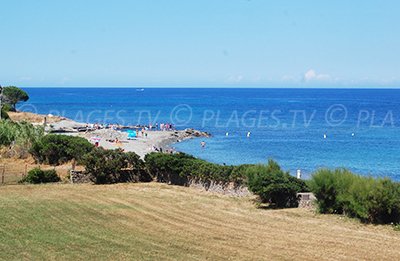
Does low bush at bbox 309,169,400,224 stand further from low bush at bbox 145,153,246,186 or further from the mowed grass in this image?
low bush at bbox 145,153,246,186

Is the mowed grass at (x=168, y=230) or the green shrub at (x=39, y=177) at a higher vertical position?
the mowed grass at (x=168, y=230)

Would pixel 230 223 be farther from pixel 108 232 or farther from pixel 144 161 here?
pixel 144 161

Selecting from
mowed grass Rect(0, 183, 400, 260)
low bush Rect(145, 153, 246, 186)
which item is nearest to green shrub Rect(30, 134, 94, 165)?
low bush Rect(145, 153, 246, 186)

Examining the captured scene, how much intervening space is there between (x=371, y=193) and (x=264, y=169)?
6350mm

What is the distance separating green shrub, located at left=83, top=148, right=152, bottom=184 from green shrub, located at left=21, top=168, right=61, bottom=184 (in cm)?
187

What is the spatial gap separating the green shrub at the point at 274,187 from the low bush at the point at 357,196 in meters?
1.43

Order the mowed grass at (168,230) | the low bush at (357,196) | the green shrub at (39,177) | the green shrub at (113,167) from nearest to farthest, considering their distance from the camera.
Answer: the mowed grass at (168,230)
the low bush at (357,196)
the green shrub at (39,177)
the green shrub at (113,167)

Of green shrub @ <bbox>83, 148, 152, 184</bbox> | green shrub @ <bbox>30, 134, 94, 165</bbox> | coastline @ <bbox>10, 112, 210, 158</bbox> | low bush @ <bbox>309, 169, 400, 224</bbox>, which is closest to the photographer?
low bush @ <bbox>309, 169, 400, 224</bbox>

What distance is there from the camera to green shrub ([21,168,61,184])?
106ft

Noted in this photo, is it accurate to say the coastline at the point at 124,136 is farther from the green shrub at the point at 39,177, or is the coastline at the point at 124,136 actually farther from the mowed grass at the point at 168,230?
the mowed grass at the point at 168,230

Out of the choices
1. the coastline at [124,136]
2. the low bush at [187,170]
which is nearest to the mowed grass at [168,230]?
the low bush at [187,170]

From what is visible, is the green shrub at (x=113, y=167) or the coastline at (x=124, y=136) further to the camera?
the coastline at (x=124, y=136)

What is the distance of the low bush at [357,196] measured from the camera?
23.5m

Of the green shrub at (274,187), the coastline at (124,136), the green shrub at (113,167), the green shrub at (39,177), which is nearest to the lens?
the green shrub at (274,187)
